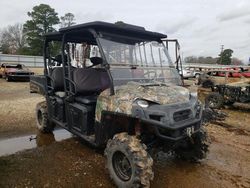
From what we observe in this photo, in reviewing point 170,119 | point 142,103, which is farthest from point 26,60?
point 170,119

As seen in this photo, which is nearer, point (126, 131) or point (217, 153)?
point (126, 131)

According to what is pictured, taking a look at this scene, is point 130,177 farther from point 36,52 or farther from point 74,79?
point 36,52

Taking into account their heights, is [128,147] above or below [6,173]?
above

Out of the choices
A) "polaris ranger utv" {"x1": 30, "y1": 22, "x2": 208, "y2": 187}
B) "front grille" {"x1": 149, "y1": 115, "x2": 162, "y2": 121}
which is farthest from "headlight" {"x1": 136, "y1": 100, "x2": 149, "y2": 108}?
"front grille" {"x1": 149, "y1": 115, "x2": 162, "y2": 121}

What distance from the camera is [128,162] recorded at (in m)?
4.31

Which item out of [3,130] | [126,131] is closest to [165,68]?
[126,131]

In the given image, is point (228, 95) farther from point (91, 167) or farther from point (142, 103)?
point (142, 103)

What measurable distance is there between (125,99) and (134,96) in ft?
0.49

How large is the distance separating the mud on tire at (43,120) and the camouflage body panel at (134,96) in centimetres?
284

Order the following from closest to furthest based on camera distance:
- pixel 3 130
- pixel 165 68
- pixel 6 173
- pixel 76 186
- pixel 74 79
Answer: pixel 76 186 < pixel 6 173 < pixel 165 68 < pixel 74 79 < pixel 3 130

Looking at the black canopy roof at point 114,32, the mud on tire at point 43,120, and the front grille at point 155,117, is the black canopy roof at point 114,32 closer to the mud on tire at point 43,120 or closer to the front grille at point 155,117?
the front grille at point 155,117

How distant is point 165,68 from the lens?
5.53 m

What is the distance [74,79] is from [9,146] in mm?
2219

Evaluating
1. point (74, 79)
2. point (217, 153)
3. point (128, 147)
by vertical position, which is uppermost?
point (74, 79)
